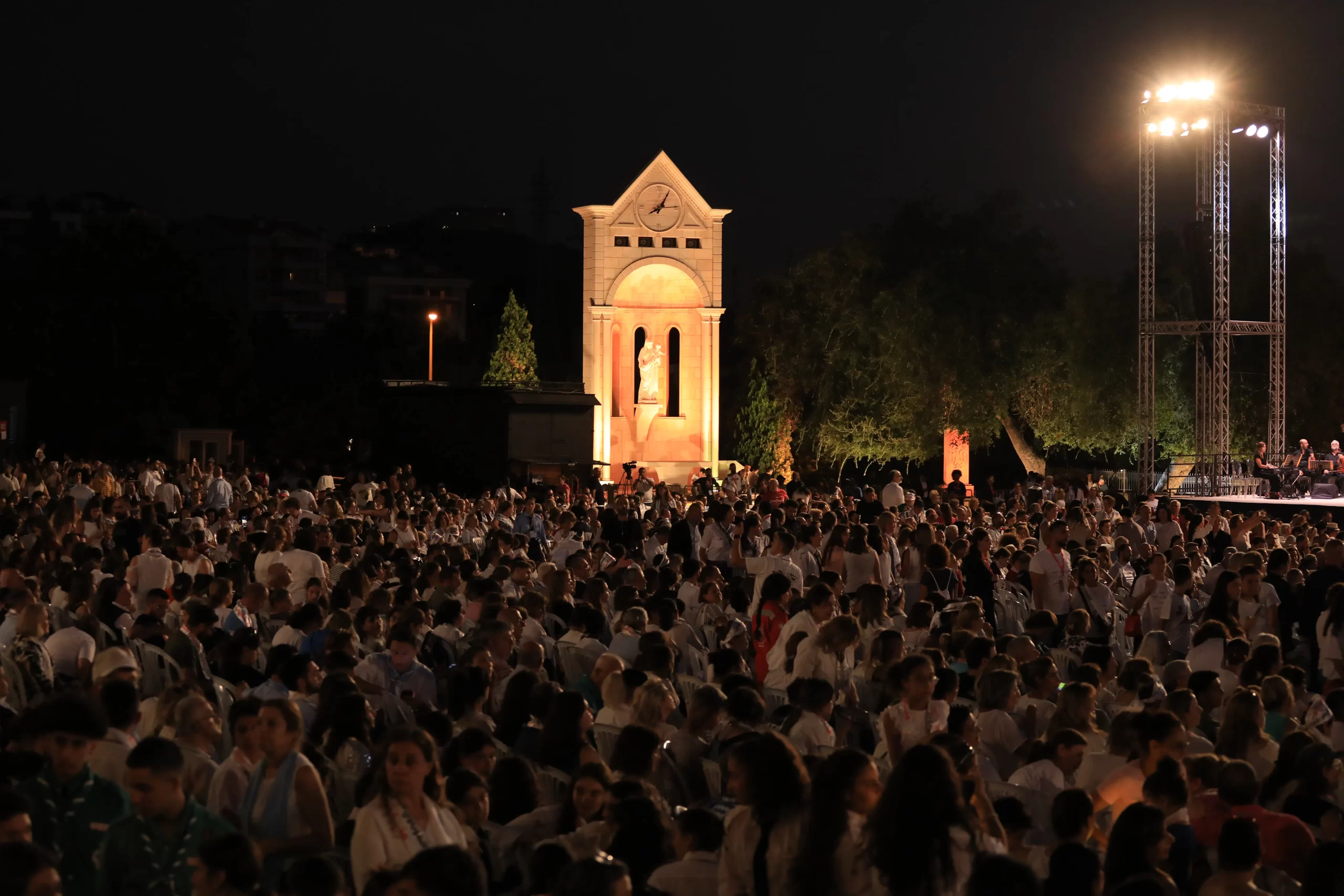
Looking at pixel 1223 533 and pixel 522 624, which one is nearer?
pixel 522 624

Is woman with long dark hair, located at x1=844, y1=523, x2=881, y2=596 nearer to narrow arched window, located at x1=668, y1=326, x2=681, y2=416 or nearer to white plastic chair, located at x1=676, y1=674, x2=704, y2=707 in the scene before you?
white plastic chair, located at x1=676, y1=674, x2=704, y2=707

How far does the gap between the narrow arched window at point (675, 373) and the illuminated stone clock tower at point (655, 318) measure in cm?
18

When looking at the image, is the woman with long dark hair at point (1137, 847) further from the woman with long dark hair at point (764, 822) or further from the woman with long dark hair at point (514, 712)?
the woman with long dark hair at point (514, 712)

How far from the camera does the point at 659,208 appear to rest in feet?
127

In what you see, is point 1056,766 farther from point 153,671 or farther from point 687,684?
point 153,671

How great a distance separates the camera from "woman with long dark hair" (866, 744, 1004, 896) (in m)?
4.27

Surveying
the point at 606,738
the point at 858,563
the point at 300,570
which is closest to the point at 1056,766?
the point at 606,738

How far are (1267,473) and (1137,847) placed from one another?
25.2 meters

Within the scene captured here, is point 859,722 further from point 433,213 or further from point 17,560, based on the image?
point 433,213

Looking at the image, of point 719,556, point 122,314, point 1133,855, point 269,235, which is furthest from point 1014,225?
point 269,235

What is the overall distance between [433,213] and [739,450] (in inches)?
3508

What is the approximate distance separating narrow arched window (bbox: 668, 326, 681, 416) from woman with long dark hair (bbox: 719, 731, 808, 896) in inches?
1352

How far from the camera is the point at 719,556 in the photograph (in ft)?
48.5

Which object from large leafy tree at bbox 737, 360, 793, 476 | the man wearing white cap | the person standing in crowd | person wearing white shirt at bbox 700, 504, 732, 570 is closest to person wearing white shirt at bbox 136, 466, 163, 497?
person wearing white shirt at bbox 700, 504, 732, 570
